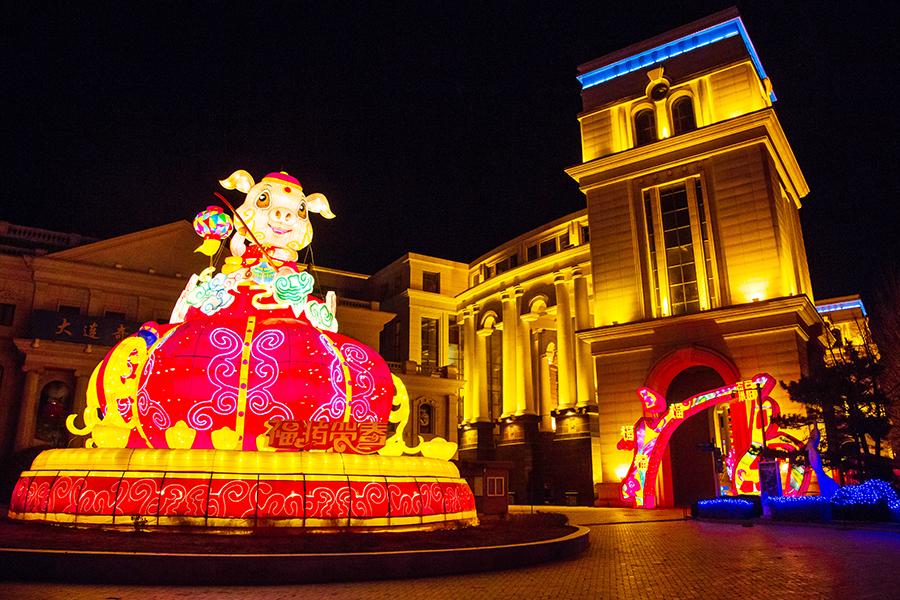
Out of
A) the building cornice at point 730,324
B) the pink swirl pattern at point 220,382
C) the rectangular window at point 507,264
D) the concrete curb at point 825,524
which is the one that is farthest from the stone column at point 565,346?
the pink swirl pattern at point 220,382

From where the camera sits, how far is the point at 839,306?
2235 inches

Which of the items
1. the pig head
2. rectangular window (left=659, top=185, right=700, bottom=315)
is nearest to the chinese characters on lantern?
the pig head

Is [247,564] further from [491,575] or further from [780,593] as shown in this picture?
[780,593]

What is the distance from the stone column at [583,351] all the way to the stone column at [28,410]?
2923cm

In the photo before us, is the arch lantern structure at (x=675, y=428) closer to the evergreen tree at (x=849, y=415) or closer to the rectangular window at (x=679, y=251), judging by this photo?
the evergreen tree at (x=849, y=415)

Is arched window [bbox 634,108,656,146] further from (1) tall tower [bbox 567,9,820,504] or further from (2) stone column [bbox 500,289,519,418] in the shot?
(2) stone column [bbox 500,289,519,418]

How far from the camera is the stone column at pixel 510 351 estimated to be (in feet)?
147

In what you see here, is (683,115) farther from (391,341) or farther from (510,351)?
(391,341)

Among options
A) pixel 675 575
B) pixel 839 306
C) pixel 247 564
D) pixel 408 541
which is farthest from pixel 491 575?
pixel 839 306

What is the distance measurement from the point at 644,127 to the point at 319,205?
77.5 ft

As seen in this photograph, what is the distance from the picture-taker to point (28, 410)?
31.0m

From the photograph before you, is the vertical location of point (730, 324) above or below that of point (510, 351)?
below

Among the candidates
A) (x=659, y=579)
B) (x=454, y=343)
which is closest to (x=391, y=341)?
(x=454, y=343)

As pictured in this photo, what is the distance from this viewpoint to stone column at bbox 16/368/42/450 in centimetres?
3080
